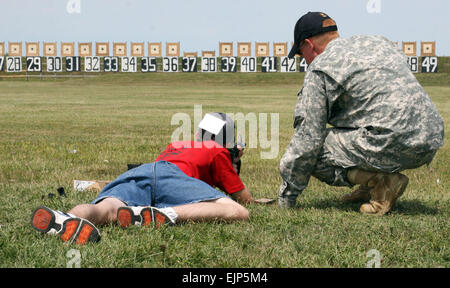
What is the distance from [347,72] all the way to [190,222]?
1.57m

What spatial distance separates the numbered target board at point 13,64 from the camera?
70494 millimetres

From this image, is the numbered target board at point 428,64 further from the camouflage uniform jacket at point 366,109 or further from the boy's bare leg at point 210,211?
the boy's bare leg at point 210,211

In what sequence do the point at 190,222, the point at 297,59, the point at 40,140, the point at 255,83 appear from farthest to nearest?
the point at 297,59
the point at 255,83
the point at 40,140
the point at 190,222

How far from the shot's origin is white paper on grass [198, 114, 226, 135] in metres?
4.49

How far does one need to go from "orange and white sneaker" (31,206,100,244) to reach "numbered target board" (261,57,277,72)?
65975 mm

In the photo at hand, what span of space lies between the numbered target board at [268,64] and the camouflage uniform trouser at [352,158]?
64.7m

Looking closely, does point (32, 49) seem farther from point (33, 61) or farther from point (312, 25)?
point (312, 25)

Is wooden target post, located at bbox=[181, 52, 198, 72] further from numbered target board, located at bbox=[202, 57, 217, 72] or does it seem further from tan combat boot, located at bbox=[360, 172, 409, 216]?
tan combat boot, located at bbox=[360, 172, 409, 216]

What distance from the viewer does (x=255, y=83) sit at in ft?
172

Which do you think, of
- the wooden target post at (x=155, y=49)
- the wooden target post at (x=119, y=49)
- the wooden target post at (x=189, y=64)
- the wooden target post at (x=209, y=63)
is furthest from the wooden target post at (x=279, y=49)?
the wooden target post at (x=119, y=49)

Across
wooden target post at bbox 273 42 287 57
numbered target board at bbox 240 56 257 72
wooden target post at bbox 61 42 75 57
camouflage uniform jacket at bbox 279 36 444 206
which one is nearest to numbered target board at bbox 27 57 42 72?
wooden target post at bbox 61 42 75 57

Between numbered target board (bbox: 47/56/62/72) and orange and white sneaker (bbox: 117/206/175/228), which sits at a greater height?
orange and white sneaker (bbox: 117/206/175/228)
